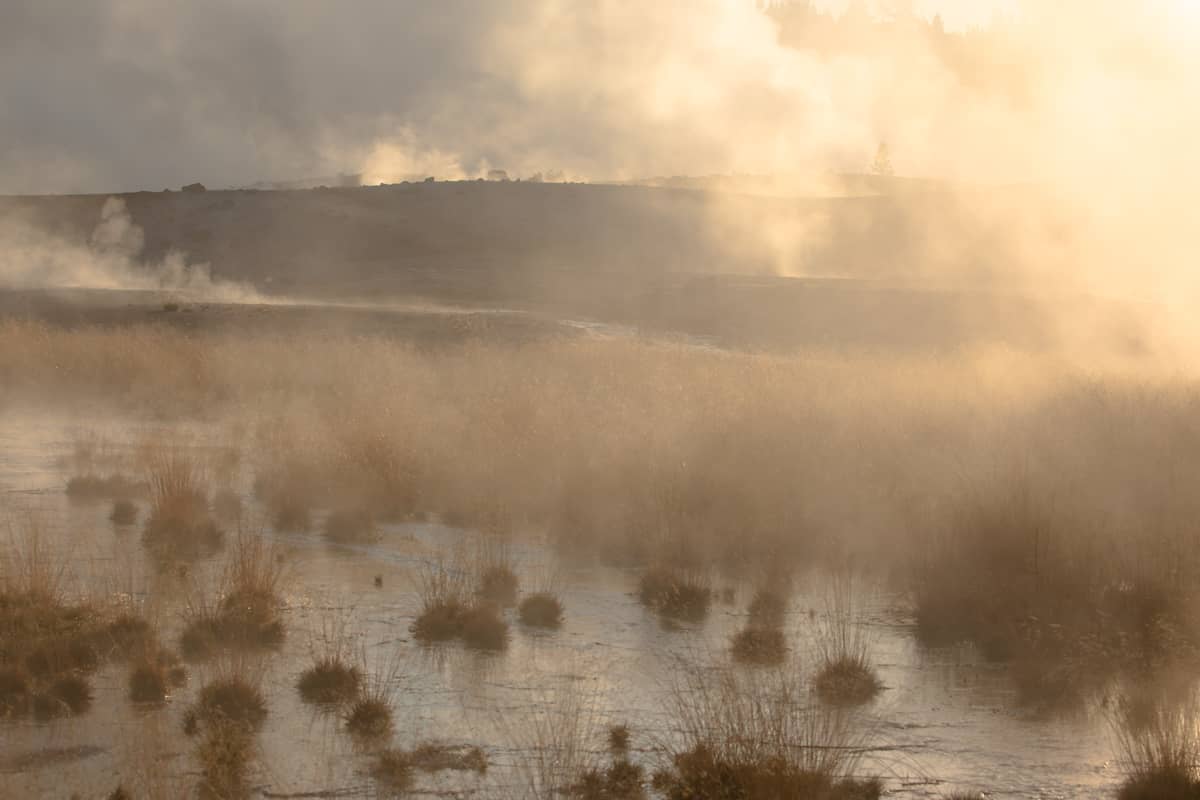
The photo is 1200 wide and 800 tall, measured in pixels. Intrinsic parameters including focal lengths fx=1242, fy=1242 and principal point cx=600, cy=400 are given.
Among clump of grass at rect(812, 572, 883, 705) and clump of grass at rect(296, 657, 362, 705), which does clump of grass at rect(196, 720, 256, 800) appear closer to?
clump of grass at rect(296, 657, 362, 705)

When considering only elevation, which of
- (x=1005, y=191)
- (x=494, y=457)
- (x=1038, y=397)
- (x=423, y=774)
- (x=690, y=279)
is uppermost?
(x=1005, y=191)

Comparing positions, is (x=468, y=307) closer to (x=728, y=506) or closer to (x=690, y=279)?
(x=690, y=279)

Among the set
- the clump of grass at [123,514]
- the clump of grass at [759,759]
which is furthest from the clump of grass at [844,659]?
the clump of grass at [123,514]

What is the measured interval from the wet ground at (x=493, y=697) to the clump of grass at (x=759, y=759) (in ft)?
0.76

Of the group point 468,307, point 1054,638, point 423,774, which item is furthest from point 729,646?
point 468,307

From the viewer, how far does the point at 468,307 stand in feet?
110

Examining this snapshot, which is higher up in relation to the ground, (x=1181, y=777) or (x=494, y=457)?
(x=494, y=457)

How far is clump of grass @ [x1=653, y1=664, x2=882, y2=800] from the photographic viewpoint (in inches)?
199

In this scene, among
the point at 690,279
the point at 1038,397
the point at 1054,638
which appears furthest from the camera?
the point at 690,279

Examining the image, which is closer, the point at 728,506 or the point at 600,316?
the point at 728,506

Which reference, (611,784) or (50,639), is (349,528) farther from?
(611,784)

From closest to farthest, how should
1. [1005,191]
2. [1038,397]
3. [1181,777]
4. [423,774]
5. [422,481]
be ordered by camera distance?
[1181,777]
[423,774]
[422,481]
[1038,397]
[1005,191]

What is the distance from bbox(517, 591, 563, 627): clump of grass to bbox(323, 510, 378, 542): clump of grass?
100.0 inches

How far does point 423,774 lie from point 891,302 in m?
25.6
